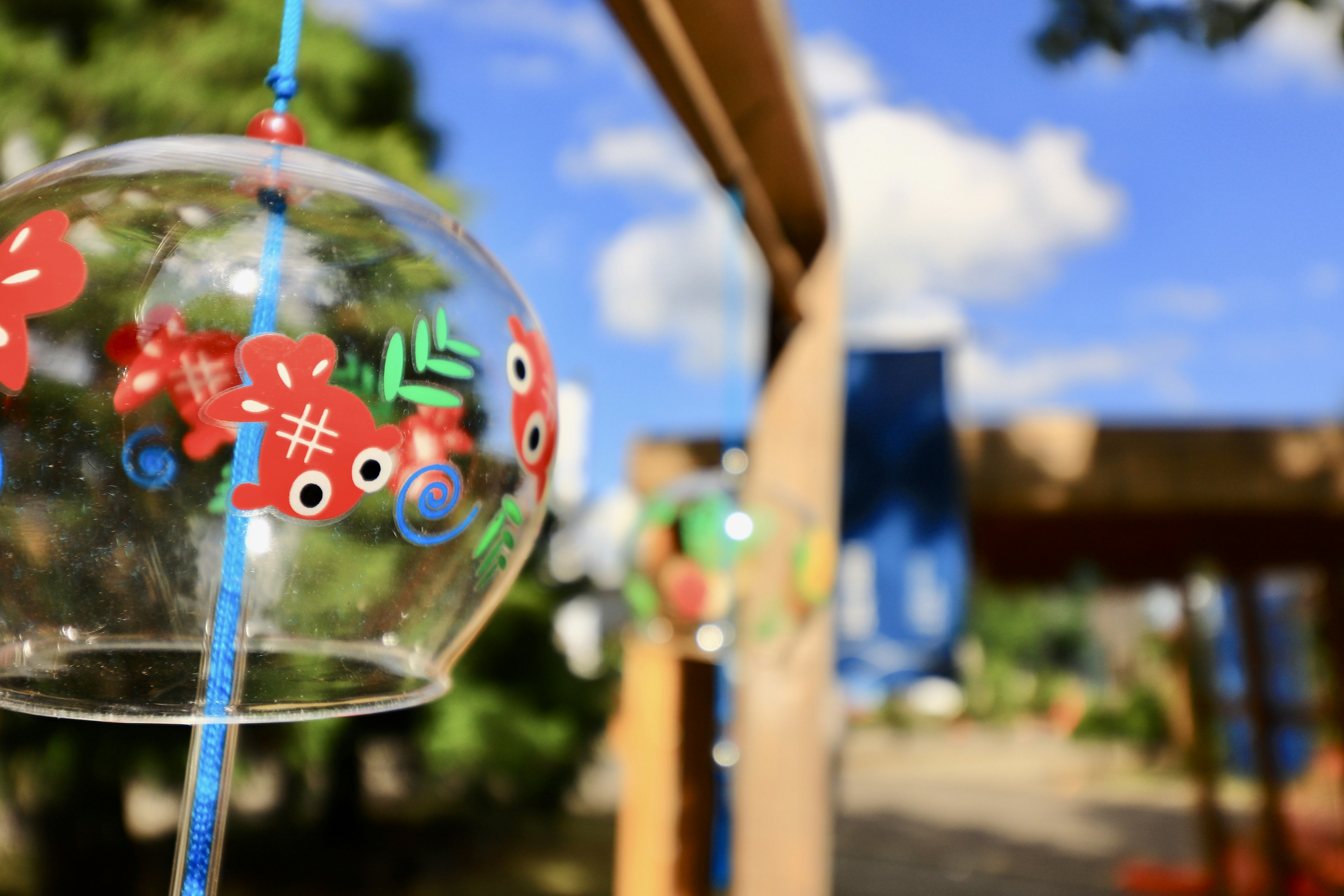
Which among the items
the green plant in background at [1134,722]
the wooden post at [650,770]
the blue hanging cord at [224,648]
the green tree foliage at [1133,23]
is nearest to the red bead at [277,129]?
the blue hanging cord at [224,648]

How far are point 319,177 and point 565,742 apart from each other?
325 inches

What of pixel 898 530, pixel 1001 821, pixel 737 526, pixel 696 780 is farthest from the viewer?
pixel 1001 821

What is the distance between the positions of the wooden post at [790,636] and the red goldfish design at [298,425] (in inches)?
64.1

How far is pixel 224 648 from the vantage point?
652 millimetres

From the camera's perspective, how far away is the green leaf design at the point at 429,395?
27.4 inches

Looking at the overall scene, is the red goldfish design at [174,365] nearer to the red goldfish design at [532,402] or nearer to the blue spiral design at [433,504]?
the blue spiral design at [433,504]

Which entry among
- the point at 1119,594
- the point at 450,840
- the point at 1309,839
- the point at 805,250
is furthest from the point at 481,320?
the point at 1119,594

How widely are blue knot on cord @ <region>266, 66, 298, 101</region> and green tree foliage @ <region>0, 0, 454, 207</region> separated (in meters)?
4.90

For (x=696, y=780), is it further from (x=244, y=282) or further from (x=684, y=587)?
(x=244, y=282)

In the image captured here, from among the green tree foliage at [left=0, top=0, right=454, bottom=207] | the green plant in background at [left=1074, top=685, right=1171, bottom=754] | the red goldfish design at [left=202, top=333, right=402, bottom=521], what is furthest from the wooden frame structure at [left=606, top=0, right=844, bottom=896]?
the green plant in background at [left=1074, top=685, right=1171, bottom=754]

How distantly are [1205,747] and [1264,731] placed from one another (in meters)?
0.52

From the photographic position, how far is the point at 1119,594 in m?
12.0

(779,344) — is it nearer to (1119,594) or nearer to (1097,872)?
(1097,872)

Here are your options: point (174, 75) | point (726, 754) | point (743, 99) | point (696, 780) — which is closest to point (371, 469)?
point (743, 99)
